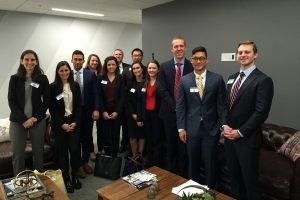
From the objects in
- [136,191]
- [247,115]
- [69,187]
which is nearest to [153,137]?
[69,187]

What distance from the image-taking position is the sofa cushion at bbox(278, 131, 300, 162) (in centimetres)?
287

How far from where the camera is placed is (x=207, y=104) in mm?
2621

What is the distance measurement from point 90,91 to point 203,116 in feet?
5.41

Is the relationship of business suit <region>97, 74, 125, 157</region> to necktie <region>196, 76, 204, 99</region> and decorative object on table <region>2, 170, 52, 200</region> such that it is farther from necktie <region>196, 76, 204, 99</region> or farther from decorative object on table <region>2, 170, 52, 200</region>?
decorative object on table <region>2, 170, 52, 200</region>

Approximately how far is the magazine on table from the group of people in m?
0.54

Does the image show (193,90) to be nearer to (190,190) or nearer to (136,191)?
(190,190)

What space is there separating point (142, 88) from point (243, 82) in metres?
1.51

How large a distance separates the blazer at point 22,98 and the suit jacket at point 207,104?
154 centimetres

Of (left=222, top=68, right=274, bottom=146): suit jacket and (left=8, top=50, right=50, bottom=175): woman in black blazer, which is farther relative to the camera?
(left=8, top=50, right=50, bottom=175): woman in black blazer

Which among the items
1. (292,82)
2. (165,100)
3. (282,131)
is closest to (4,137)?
(165,100)

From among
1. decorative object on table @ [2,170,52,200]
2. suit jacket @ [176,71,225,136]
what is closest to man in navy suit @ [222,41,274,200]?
suit jacket @ [176,71,225,136]

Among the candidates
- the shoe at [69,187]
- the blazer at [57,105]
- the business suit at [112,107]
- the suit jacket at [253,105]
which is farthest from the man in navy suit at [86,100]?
the suit jacket at [253,105]

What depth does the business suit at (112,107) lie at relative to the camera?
3623 mm

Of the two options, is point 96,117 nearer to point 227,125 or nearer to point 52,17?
point 227,125
